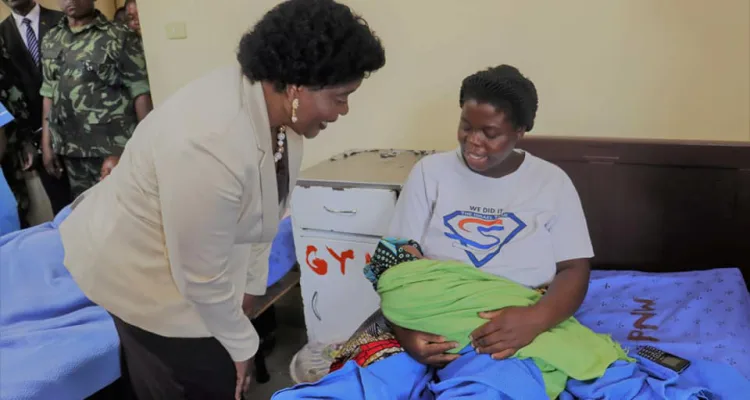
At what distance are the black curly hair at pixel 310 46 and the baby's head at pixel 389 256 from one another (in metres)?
0.50

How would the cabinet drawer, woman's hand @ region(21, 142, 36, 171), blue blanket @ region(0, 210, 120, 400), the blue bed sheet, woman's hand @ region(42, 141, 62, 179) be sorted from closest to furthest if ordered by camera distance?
1. the blue bed sheet
2. blue blanket @ region(0, 210, 120, 400)
3. the cabinet drawer
4. woman's hand @ region(42, 141, 62, 179)
5. woman's hand @ region(21, 142, 36, 171)

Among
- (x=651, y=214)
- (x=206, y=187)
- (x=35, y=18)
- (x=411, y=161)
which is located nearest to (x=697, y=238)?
(x=651, y=214)

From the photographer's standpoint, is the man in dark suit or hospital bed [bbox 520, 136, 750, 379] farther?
the man in dark suit

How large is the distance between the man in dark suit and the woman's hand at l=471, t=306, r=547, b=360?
2.47 m

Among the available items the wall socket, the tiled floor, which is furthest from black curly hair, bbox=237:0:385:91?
the wall socket

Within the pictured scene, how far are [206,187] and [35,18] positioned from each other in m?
2.58

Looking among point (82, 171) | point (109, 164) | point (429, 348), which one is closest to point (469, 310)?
point (429, 348)

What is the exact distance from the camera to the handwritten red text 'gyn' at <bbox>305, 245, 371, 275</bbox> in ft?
5.91

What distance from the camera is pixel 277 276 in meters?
1.96

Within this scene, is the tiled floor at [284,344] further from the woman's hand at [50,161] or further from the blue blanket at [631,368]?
the woman's hand at [50,161]

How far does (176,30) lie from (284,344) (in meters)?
1.49

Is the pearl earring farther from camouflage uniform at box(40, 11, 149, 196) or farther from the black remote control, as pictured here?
camouflage uniform at box(40, 11, 149, 196)

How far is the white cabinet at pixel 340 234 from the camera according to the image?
68.2 inches

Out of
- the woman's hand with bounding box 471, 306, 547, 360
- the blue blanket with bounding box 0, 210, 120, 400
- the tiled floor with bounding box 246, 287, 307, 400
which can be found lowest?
the tiled floor with bounding box 246, 287, 307, 400
